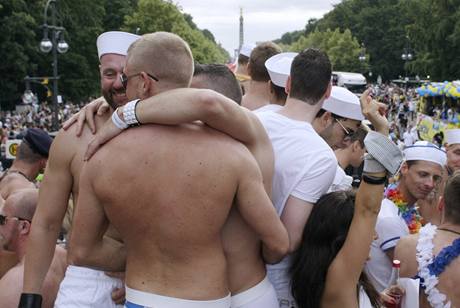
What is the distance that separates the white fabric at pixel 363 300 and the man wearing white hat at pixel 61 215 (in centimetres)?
112

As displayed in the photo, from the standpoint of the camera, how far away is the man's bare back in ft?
7.73

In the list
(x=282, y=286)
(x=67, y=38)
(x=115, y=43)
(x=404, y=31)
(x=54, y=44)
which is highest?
(x=115, y=43)

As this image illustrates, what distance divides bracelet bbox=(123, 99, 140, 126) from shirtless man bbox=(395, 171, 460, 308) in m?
1.62

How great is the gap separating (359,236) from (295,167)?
425mm

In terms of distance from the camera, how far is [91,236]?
2596 millimetres

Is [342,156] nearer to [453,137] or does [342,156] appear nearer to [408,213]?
[408,213]

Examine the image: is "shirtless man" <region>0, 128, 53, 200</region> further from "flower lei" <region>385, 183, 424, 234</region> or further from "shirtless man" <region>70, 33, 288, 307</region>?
"shirtless man" <region>70, 33, 288, 307</region>

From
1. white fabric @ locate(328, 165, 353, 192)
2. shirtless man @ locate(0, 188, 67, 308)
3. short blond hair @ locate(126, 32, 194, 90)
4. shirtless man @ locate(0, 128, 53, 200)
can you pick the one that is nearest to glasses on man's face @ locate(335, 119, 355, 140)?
white fabric @ locate(328, 165, 353, 192)

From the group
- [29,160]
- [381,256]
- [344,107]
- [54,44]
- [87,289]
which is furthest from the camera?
[54,44]

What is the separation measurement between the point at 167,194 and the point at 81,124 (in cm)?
93

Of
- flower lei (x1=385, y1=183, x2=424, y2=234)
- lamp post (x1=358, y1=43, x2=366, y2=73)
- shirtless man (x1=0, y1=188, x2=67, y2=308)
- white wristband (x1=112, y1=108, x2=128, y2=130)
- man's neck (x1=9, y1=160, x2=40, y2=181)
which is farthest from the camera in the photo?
lamp post (x1=358, y1=43, x2=366, y2=73)

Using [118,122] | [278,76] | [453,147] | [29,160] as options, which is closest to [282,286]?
[118,122]

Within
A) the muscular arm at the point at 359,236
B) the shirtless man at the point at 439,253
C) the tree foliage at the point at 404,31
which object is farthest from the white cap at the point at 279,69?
the tree foliage at the point at 404,31

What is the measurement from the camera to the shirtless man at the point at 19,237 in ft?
11.7
